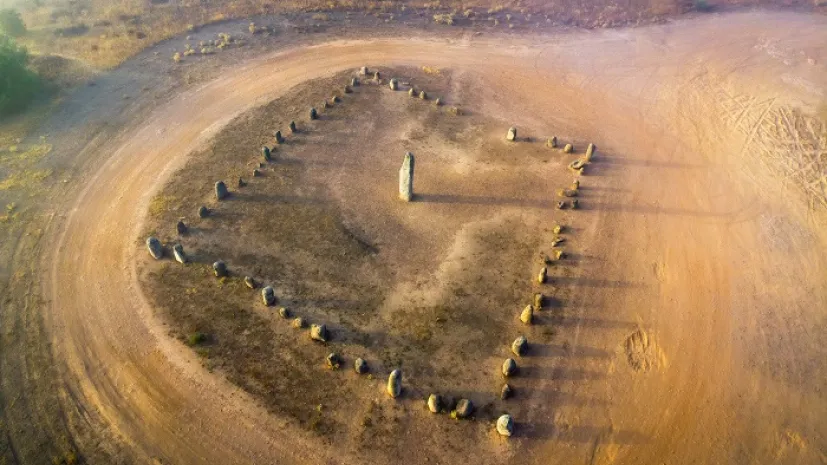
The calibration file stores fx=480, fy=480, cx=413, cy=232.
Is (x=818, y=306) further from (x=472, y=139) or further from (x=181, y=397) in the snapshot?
(x=181, y=397)

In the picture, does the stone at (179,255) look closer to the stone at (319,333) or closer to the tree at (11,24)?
the stone at (319,333)

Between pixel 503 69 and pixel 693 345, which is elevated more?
pixel 503 69

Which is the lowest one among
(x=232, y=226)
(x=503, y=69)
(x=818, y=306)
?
(x=818, y=306)

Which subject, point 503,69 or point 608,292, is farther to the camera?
point 503,69

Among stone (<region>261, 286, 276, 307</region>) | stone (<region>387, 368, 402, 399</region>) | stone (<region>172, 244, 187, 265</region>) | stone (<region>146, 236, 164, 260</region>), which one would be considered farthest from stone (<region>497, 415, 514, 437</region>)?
stone (<region>146, 236, 164, 260</region>)

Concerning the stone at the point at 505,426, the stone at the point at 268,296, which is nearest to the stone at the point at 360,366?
the stone at the point at 268,296

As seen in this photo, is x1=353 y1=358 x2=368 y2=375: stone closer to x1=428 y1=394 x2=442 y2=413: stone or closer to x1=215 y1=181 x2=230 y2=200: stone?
x1=428 y1=394 x2=442 y2=413: stone

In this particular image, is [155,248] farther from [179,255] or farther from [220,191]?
[220,191]

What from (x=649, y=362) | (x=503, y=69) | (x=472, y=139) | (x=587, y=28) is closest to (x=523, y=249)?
(x=649, y=362)
